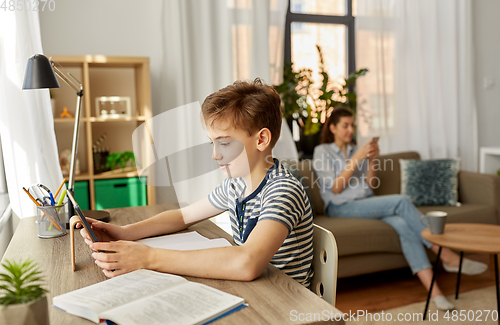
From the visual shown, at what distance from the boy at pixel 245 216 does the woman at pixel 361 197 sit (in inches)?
58.4

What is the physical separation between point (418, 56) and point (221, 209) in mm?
2951

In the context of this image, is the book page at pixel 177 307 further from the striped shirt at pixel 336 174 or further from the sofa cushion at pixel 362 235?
the striped shirt at pixel 336 174

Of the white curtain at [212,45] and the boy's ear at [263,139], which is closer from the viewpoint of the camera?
the boy's ear at [263,139]

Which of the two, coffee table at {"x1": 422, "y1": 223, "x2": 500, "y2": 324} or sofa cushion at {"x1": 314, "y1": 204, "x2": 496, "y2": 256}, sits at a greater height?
coffee table at {"x1": 422, "y1": 223, "x2": 500, "y2": 324}

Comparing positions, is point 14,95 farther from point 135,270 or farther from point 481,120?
point 481,120

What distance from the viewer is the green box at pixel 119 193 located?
2.64 meters

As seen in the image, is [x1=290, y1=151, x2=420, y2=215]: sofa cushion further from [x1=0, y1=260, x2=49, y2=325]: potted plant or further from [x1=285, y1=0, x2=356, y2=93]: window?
[x1=0, y1=260, x2=49, y2=325]: potted plant

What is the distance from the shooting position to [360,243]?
2.37 metres

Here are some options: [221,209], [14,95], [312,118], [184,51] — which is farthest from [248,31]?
[221,209]

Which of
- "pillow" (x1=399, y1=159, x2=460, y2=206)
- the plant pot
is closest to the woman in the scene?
"pillow" (x1=399, y1=159, x2=460, y2=206)

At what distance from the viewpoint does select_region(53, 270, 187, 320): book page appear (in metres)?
0.72

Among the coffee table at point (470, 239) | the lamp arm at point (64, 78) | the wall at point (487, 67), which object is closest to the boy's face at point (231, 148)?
the lamp arm at point (64, 78)

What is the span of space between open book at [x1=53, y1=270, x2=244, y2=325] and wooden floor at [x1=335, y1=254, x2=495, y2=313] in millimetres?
1537

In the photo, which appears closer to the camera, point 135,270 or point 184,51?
point 135,270
